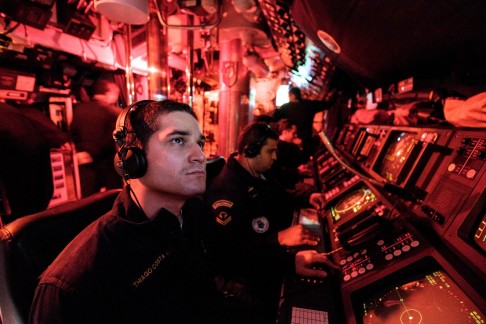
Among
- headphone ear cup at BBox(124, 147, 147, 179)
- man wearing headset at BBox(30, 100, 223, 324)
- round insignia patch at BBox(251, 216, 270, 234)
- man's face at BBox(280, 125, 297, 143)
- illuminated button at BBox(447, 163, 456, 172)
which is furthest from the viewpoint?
man's face at BBox(280, 125, 297, 143)

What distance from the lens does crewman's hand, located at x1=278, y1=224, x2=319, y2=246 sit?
1.38 m

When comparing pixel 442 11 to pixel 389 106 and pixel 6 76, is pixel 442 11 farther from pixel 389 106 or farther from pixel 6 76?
pixel 6 76

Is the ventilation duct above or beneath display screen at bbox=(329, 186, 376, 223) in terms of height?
above

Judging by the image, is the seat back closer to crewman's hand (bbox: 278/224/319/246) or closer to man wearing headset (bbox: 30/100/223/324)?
man wearing headset (bbox: 30/100/223/324)

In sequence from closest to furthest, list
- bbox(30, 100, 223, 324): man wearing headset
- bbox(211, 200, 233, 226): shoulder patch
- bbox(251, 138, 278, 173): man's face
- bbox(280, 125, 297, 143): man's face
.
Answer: bbox(30, 100, 223, 324): man wearing headset, bbox(211, 200, 233, 226): shoulder patch, bbox(251, 138, 278, 173): man's face, bbox(280, 125, 297, 143): man's face

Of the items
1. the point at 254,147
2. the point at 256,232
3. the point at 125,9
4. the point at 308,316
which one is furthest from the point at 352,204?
the point at 125,9

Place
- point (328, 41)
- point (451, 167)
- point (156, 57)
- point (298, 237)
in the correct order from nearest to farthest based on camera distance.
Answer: point (451, 167)
point (298, 237)
point (328, 41)
point (156, 57)

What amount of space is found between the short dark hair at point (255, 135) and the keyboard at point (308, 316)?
1.24 meters

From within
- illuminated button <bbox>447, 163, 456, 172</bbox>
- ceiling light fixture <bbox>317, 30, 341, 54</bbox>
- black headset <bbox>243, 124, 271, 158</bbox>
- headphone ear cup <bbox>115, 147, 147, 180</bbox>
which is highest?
ceiling light fixture <bbox>317, 30, 341, 54</bbox>

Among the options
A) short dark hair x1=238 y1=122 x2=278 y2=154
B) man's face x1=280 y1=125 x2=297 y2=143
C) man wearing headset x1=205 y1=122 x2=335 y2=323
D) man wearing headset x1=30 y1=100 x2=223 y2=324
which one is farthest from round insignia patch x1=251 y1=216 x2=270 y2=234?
man's face x1=280 y1=125 x2=297 y2=143

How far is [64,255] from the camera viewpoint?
75cm

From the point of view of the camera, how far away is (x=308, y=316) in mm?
888

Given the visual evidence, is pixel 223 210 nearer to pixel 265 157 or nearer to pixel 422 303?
pixel 265 157

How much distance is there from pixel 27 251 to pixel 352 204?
1.62 meters
